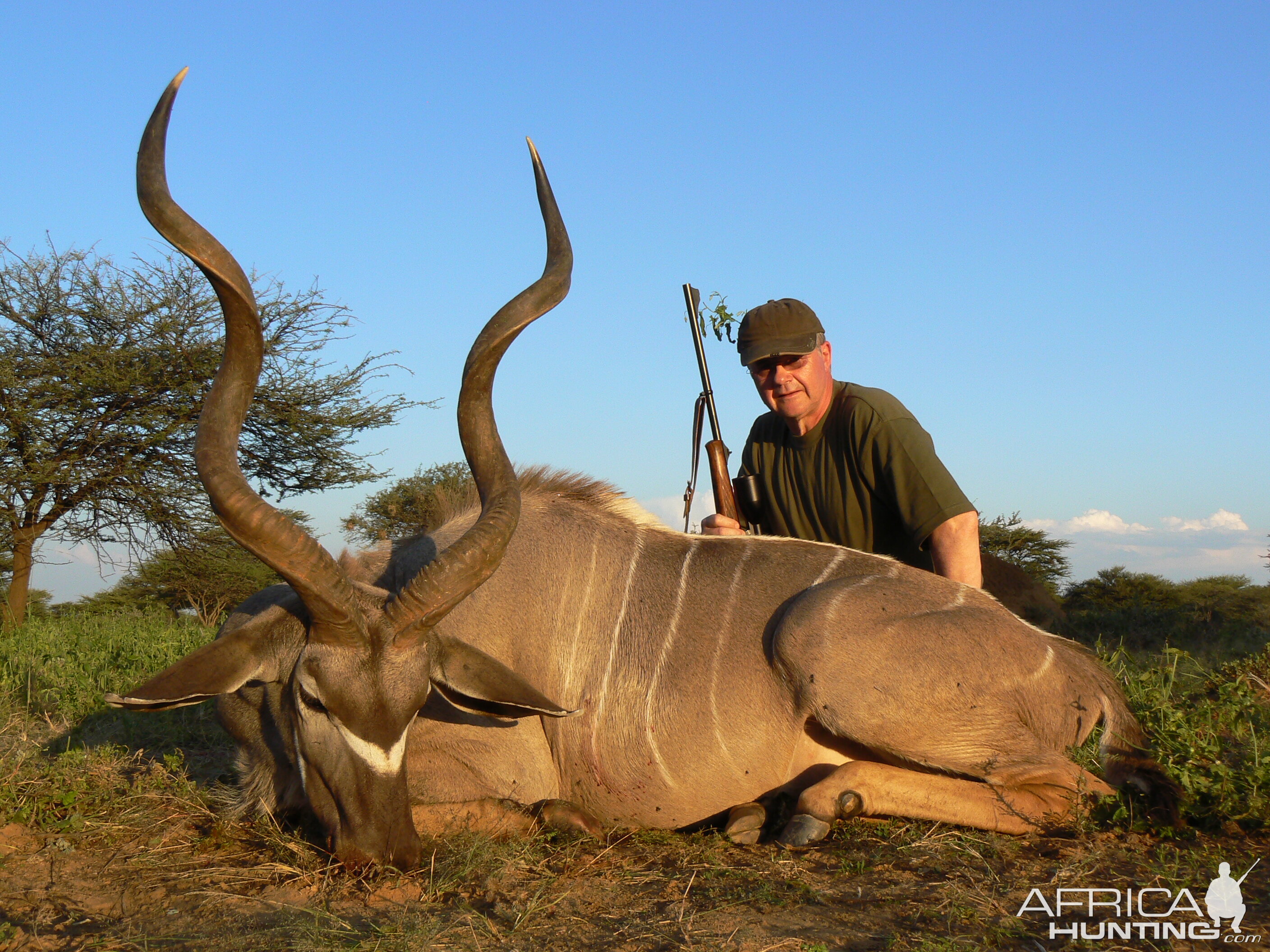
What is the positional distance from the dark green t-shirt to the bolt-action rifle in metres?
0.09

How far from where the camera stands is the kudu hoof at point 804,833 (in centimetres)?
329

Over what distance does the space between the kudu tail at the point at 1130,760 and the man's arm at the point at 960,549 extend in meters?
0.61

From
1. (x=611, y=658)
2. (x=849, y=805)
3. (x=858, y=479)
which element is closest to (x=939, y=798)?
(x=849, y=805)

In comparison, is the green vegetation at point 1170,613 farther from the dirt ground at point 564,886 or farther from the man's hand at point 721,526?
the dirt ground at point 564,886

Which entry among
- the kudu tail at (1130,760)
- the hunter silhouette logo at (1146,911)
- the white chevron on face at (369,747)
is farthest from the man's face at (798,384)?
the hunter silhouette logo at (1146,911)

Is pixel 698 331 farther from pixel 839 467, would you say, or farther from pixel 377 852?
pixel 377 852

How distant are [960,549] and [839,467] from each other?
729 mm

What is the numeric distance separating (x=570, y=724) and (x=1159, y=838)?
1.92 metres

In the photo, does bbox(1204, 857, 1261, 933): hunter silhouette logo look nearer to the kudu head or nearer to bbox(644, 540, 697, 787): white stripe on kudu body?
bbox(644, 540, 697, 787): white stripe on kudu body

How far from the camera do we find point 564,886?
9.85 ft

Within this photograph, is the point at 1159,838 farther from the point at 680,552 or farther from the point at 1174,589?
the point at 1174,589

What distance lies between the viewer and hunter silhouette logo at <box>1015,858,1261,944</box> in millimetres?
2391

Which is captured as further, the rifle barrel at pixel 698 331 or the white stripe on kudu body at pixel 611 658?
the rifle barrel at pixel 698 331

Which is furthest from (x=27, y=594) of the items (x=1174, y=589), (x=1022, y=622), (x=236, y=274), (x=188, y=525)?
(x=1174, y=589)
